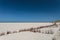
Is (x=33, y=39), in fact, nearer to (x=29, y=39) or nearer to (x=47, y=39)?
(x=29, y=39)

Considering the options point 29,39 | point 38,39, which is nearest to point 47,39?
point 38,39

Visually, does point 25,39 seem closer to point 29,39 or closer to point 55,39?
point 29,39

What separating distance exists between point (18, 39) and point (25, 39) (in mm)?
323

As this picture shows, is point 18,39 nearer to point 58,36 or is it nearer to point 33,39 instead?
point 33,39

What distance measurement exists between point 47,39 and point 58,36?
52 cm

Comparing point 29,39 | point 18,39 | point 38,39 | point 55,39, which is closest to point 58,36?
point 55,39

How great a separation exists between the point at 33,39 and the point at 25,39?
1.19ft

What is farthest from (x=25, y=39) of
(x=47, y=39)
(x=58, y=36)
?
(x=58, y=36)

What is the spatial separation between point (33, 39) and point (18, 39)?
0.68m

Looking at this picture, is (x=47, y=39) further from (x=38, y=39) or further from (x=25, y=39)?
(x=25, y=39)

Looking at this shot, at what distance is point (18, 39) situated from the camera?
554cm

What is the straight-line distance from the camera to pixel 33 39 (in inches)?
218

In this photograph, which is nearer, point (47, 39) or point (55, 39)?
point (55, 39)

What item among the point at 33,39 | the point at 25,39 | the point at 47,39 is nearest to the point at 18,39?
the point at 25,39
